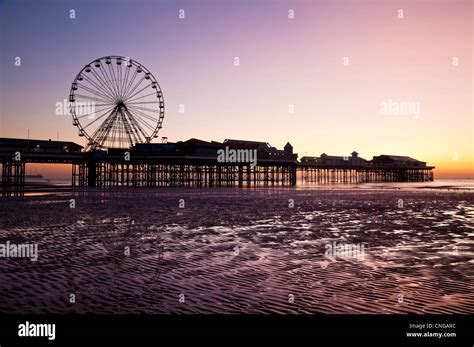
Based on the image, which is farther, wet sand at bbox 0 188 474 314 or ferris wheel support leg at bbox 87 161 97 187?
ferris wheel support leg at bbox 87 161 97 187

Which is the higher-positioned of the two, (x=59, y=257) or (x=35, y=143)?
(x=35, y=143)

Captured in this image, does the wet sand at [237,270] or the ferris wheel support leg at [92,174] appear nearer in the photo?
the wet sand at [237,270]

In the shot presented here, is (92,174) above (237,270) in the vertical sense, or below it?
above

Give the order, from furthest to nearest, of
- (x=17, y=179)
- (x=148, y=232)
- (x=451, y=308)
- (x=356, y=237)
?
1. (x=17, y=179)
2. (x=148, y=232)
3. (x=356, y=237)
4. (x=451, y=308)

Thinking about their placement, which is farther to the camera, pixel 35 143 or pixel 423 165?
pixel 423 165

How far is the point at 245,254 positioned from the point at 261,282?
280 centimetres

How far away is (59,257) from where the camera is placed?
9469 mm

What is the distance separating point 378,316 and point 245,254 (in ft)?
16.5

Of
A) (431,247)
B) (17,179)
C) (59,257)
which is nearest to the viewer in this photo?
(59,257)

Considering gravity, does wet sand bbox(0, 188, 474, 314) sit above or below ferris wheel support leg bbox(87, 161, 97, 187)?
below

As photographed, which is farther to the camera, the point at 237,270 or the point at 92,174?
the point at 92,174

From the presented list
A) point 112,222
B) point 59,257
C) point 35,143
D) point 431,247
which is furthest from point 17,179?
point 431,247

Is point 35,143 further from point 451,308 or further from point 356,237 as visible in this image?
point 451,308

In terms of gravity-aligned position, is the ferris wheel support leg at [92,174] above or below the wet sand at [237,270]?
above
